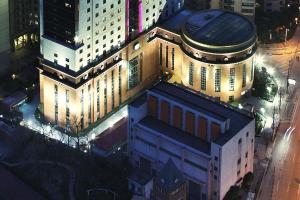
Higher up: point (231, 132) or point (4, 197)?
point (231, 132)

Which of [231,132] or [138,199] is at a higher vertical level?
[231,132]

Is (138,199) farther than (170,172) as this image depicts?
Yes

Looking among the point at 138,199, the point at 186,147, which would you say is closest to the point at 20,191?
the point at 138,199

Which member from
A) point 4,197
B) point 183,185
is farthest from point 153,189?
point 4,197

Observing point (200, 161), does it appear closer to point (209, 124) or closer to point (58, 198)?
point (209, 124)

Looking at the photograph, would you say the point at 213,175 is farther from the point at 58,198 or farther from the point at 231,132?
the point at 58,198

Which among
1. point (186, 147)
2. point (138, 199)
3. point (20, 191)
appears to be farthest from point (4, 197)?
point (186, 147)

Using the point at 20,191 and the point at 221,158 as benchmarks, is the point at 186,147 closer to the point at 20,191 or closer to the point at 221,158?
the point at 221,158

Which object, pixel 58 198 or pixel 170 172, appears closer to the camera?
pixel 170 172
